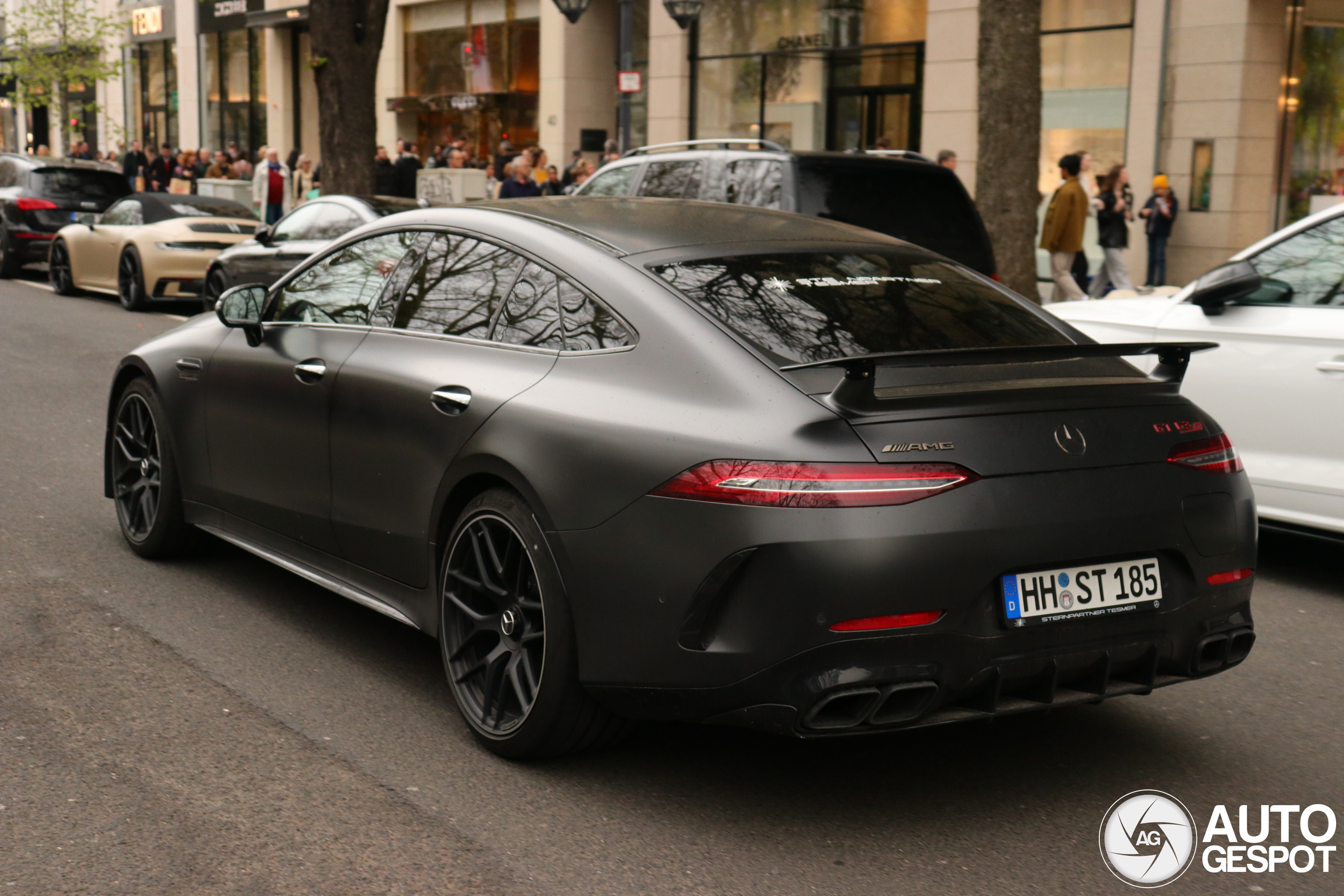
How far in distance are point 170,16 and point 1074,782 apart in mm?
46259

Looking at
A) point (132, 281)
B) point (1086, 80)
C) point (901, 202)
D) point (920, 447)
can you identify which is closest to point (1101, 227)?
point (1086, 80)

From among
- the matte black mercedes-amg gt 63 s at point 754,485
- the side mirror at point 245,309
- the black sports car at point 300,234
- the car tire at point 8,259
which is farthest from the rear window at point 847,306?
the car tire at point 8,259

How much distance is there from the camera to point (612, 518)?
3.87 metres

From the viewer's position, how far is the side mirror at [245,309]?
570 cm

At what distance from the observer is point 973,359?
3.92 metres

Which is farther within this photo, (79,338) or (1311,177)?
(1311,177)

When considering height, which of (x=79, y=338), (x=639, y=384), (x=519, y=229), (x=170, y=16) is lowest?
(x=79, y=338)

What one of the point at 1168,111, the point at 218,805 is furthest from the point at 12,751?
the point at 1168,111

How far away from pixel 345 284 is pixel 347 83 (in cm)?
1473

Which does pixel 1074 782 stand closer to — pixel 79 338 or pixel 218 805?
pixel 218 805

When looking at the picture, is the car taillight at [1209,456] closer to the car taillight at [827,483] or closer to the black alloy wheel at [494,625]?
the car taillight at [827,483]

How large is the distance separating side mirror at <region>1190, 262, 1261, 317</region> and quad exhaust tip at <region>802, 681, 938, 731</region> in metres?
3.73

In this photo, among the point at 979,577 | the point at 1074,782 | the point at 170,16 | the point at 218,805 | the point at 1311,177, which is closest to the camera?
the point at 979,577

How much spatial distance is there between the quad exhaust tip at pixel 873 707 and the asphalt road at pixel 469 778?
0.33m
